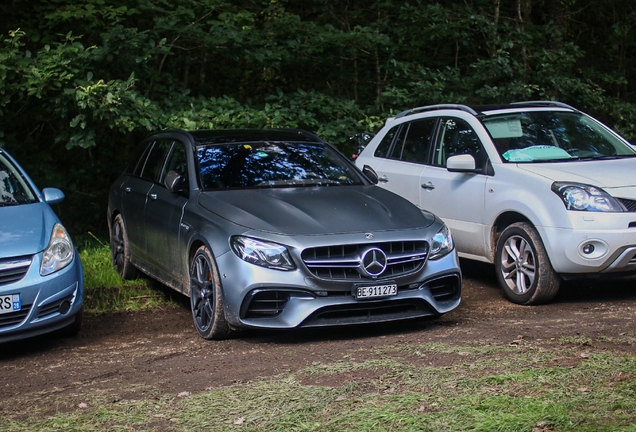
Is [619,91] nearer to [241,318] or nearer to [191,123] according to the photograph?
[191,123]

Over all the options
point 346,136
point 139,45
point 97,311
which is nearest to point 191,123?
point 139,45

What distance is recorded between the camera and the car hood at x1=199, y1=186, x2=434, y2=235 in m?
7.27

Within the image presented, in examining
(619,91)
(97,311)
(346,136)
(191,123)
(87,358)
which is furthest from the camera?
(619,91)

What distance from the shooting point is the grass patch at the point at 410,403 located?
4895mm

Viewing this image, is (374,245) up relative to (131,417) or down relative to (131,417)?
up

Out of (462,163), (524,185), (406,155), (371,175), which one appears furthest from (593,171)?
(406,155)

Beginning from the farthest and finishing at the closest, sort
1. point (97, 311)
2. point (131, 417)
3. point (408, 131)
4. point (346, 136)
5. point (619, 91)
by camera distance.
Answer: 1. point (619, 91)
2. point (346, 136)
3. point (408, 131)
4. point (97, 311)
5. point (131, 417)

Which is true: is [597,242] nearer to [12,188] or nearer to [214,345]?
[214,345]

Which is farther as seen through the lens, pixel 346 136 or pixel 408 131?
pixel 346 136

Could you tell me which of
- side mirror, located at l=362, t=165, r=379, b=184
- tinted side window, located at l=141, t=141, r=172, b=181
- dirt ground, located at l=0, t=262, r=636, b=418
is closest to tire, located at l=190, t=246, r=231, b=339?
dirt ground, located at l=0, t=262, r=636, b=418

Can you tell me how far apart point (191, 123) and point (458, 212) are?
4.09 meters

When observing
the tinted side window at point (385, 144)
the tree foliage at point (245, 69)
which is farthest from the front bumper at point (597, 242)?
the tree foliage at point (245, 69)

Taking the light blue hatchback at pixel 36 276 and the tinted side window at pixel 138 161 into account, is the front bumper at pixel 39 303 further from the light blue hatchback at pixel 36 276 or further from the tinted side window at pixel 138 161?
the tinted side window at pixel 138 161

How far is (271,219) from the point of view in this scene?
7.33 metres
